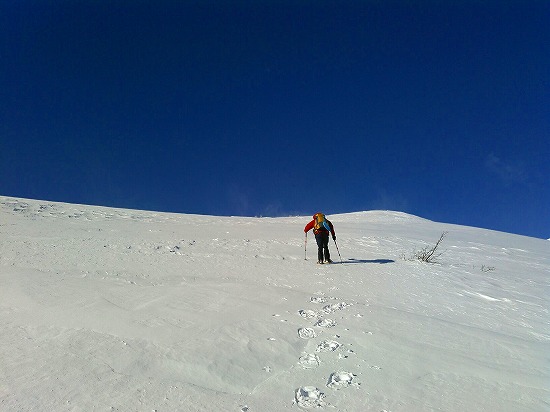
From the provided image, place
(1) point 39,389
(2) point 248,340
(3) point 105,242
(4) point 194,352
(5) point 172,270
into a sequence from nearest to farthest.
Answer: (1) point 39,389 → (4) point 194,352 → (2) point 248,340 → (5) point 172,270 → (3) point 105,242

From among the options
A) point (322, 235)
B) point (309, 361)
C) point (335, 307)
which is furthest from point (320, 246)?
point (309, 361)

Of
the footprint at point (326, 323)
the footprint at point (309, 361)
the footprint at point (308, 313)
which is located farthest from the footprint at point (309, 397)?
the footprint at point (308, 313)

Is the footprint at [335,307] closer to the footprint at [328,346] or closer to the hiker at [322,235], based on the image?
the footprint at [328,346]

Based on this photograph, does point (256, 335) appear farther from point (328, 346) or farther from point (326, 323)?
point (326, 323)

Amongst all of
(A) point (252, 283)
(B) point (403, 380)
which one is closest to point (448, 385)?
(B) point (403, 380)

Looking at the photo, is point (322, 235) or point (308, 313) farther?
point (322, 235)

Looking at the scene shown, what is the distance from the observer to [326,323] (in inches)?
184

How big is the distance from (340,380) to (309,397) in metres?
0.39

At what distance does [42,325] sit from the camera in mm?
4105

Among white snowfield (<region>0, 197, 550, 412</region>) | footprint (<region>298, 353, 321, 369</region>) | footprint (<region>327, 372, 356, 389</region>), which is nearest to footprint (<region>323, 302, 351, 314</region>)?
white snowfield (<region>0, 197, 550, 412</region>)

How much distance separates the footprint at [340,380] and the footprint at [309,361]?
0.23m

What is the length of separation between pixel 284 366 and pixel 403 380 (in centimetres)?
104

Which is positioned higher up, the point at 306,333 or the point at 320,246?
the point at 320,246

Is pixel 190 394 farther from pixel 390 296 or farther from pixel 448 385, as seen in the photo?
pixel 390 296
